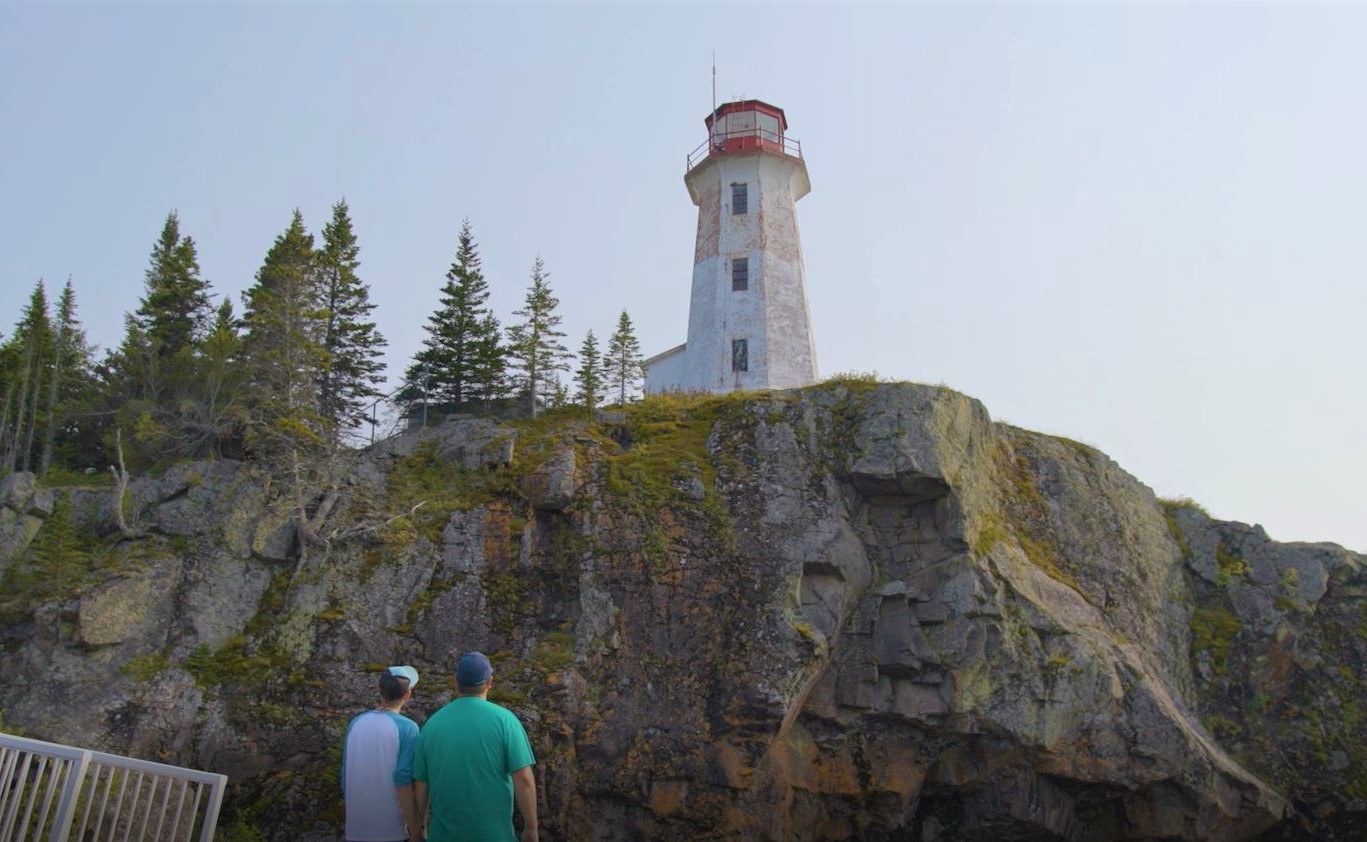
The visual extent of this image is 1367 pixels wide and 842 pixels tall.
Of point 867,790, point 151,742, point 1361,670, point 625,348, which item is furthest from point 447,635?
point 1361,670

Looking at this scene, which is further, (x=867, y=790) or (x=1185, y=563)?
(x=1185, y=563)

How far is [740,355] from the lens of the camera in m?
30.2

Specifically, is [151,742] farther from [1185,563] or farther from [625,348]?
[1185,563]

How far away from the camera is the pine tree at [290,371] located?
20.2 m

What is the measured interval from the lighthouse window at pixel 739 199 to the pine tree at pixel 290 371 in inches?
523

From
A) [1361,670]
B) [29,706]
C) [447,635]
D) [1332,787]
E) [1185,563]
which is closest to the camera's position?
[29,706]

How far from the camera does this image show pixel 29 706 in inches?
639

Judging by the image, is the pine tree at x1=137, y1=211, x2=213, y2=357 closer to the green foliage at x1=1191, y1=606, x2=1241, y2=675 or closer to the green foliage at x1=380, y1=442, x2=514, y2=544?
the green foliage at x1=380, y1=442, x2=514, y2=544

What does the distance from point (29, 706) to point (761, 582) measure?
12.5m

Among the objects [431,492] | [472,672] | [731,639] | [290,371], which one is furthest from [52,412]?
[472,672]

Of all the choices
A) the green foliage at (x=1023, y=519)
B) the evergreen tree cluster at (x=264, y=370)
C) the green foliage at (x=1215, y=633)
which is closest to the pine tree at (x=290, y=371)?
the evergreen tree cluster at (x=264, y=370)

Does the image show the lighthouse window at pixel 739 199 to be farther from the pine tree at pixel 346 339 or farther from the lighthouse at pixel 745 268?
the pine tree at pixel 346 339

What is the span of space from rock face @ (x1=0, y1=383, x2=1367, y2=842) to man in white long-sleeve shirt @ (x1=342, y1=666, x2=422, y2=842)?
9.37 m

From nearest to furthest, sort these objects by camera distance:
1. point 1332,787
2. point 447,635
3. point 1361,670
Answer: point 447,635 → point 1332,787 → point 1361,670
